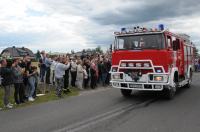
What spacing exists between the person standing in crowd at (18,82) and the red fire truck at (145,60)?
3.79m

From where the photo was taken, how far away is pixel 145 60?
13945 millimetres

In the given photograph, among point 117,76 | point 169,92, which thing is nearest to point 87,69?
point 117,76

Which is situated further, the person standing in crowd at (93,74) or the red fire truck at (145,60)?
the person standing in crowd at (93,74)

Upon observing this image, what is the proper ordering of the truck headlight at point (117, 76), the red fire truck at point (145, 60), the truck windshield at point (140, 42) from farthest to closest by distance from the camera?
the truck headlight at point (117, 76)
the truck windshield at point (140, 42)
the red fire truck at point (145, 60)

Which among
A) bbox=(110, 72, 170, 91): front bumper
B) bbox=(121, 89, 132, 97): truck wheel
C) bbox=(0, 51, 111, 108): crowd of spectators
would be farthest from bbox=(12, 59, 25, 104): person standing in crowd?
bbox=(121, 89, 132, 97): truck wheel

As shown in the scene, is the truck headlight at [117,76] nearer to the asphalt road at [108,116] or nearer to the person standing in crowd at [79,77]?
the asphalt road at [108,116]

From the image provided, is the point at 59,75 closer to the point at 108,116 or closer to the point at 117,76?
the point at 117,76

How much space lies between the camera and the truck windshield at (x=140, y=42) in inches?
560

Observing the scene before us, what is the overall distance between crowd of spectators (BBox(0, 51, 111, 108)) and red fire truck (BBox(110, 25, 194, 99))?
3.02 m

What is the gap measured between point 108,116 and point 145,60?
13.0 ft

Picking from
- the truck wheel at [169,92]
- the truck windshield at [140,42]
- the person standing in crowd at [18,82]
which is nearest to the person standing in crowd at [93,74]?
the truck windshield at [140,42]

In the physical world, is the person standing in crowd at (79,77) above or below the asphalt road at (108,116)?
above

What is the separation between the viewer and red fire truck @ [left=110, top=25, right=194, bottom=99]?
13836 millimetres

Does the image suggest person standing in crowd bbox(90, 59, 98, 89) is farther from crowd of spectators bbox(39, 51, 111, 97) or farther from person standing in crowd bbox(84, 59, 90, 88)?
person standing in crowd bbox(84, 59, 90, 88)
